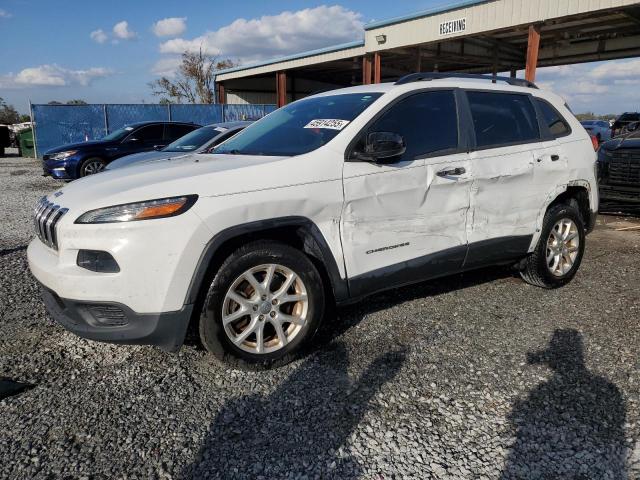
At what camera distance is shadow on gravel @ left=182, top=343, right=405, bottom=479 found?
2.31 m

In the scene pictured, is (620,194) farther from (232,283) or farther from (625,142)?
(232,283)

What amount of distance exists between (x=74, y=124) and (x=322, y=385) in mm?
20550

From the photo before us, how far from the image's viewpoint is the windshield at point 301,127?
348cm

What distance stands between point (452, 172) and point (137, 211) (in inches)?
87.7

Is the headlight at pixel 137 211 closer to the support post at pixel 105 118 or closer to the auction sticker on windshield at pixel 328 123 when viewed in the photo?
the auction sticker on windshield at pixel 328 123

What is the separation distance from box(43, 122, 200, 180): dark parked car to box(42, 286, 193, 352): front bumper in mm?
9670

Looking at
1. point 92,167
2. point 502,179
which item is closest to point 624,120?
point 92,167

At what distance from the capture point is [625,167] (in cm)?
738

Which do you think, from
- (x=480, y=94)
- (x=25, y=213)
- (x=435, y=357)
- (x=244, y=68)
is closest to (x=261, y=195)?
(x=435, y=357)

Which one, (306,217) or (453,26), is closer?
(306,217)

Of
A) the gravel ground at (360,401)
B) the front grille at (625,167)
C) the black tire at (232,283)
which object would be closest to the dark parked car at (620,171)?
the front grille at (625,167)

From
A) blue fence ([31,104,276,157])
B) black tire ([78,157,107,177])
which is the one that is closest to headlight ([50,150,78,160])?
black tire ([78,157,107,177])

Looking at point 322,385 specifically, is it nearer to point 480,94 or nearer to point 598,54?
point 480,94

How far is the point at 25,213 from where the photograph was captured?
8.79 metres
